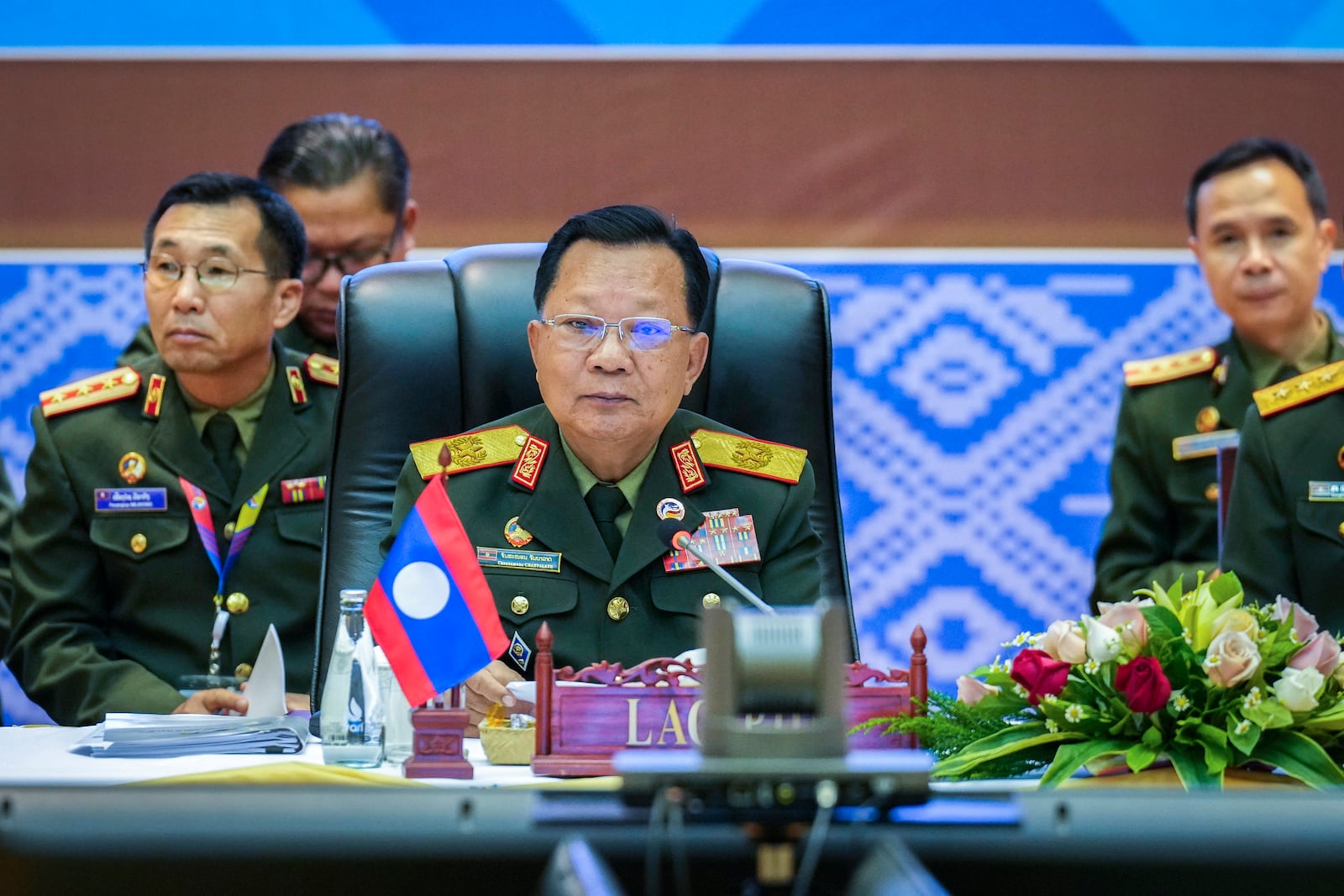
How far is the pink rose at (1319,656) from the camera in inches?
63.6

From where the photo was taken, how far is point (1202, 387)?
3.54 m

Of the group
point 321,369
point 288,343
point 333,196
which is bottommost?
point 321,369

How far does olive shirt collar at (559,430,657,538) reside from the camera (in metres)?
2.47

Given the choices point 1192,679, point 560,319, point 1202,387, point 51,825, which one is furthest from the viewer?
point 1202,387

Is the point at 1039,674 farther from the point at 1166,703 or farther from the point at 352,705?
the point at 352,705

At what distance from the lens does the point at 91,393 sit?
9.75 ft

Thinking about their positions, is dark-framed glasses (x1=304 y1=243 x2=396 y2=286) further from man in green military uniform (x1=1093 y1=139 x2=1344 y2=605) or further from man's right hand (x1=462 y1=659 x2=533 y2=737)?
man in green military uniform (x1=1093 y1=139 x2=1344 y2=605)

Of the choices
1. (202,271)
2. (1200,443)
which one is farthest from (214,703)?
(1200,443)

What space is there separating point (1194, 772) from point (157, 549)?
197 centimetres

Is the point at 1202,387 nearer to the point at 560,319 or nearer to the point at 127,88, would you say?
the point at 560,319

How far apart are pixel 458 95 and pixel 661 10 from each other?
1.72 ft

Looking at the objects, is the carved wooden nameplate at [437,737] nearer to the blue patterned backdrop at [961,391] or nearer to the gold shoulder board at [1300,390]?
the gold shoulder board at [1300,390]

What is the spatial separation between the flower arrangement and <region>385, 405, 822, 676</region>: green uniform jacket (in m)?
0.77

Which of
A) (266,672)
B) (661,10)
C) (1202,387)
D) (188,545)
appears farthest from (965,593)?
(266,672)
